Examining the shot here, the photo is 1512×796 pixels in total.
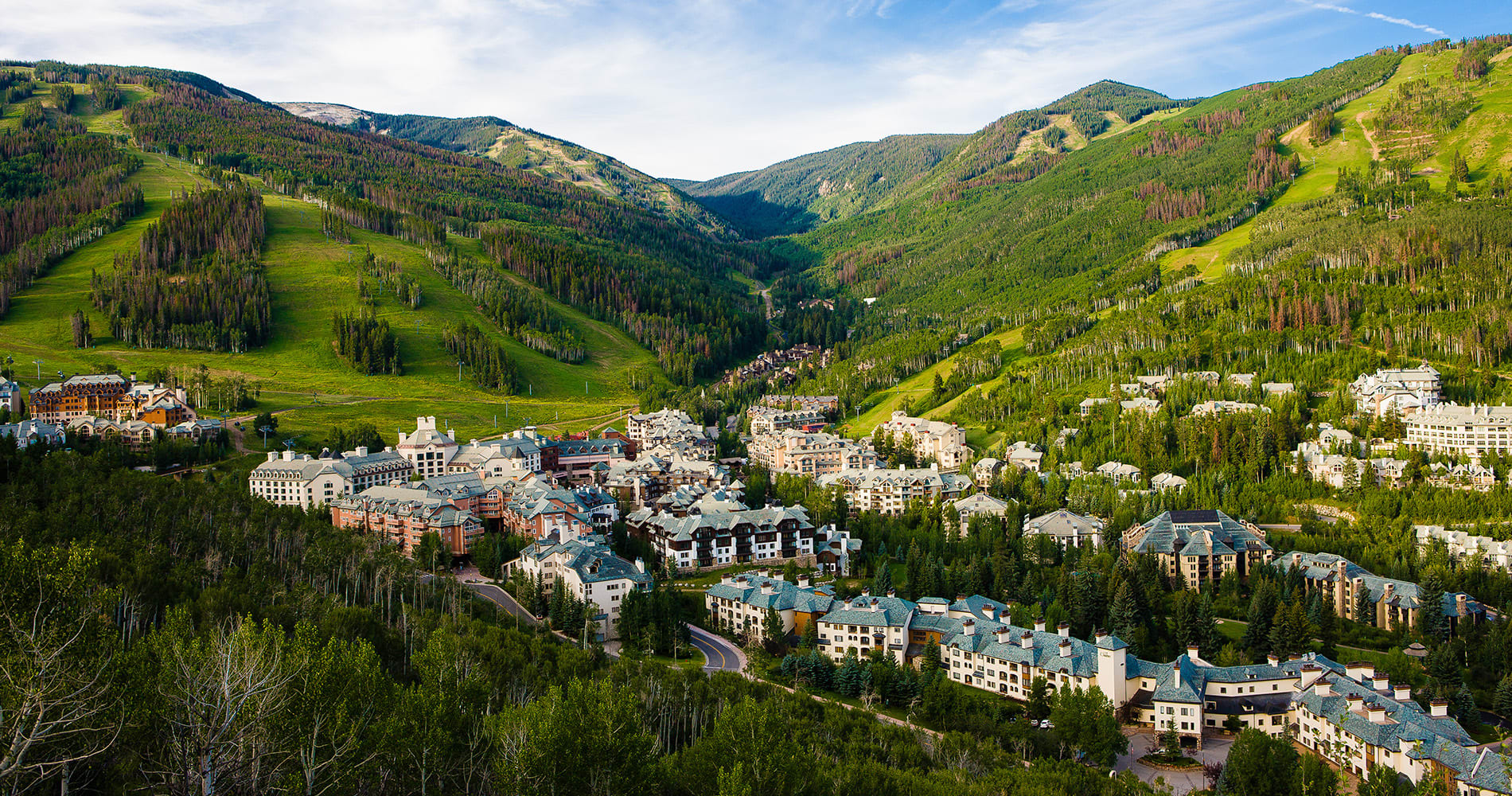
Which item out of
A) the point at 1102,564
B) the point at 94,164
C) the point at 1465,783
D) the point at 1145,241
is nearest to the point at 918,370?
the point at 1145,241

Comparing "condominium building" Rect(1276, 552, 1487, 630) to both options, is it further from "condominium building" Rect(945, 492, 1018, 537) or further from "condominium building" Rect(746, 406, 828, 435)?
"condominium building" Rect(746, 406, 828, 435)

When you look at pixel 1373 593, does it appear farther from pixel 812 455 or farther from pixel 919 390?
pixel 919 390

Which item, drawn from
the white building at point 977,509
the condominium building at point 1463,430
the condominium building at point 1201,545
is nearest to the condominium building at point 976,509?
the white building at point 977,509

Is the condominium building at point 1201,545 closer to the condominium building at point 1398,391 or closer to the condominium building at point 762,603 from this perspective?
the condominium building at point 762,603

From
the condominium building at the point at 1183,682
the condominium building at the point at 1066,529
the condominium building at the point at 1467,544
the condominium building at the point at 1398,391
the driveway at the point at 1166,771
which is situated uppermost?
the condominium building at the point at 1398,391

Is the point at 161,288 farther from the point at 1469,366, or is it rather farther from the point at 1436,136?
the point at 1436,136

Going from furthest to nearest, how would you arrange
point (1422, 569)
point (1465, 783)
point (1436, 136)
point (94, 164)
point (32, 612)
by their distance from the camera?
point (94, 164) < point (1436, 136) < point (1422, 569) < point (1465, 783) < point (32, 612)
